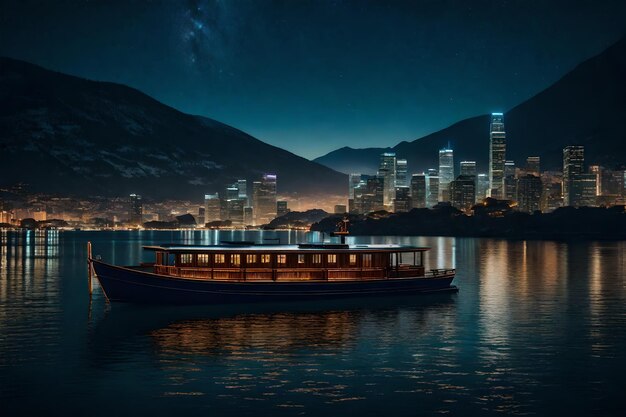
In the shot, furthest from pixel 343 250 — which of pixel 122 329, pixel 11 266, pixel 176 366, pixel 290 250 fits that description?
pixel 11 266

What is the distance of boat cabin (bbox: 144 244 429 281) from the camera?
140 feet

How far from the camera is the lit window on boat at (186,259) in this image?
4275 centimetres

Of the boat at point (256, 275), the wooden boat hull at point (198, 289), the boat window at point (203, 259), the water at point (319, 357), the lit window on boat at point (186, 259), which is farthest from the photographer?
the boat window at point (203, 259)

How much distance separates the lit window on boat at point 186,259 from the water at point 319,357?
306 centimetres

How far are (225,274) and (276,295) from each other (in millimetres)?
3518

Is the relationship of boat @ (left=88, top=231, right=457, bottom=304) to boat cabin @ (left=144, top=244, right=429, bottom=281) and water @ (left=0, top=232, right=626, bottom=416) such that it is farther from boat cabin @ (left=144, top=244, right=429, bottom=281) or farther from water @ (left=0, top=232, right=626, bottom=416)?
water @ (left=0, top=232, right=626, bottom=416)

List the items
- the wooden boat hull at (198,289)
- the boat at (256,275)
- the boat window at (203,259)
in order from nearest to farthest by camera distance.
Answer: the wooden boat hull at (198,289) < the boat at (256,275) < the boat window at (203,259)

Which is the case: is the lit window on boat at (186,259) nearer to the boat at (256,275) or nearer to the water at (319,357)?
the boat at (256,275)

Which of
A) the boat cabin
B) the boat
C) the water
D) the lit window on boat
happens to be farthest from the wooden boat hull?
the lit window on boat

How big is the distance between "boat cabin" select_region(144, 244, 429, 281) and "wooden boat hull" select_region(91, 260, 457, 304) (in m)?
0.98

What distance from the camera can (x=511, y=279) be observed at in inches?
2633

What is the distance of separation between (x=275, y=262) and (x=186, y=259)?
5.68m

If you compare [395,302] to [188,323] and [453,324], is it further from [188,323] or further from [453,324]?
[188,323]

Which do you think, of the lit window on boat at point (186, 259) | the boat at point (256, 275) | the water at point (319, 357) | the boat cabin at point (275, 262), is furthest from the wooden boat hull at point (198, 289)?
the lit window on boat at point (186, 259)
